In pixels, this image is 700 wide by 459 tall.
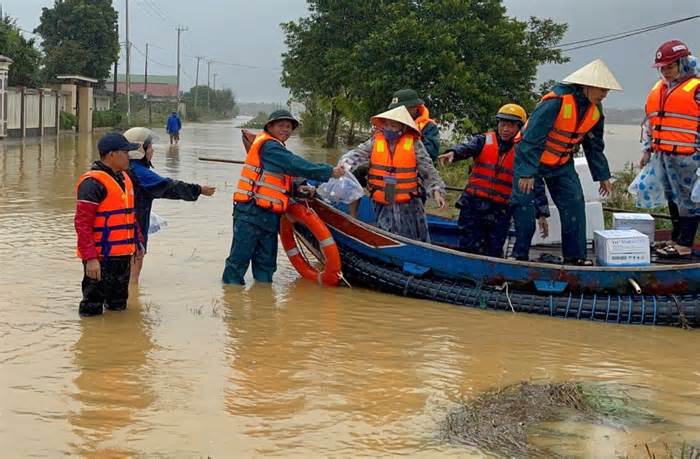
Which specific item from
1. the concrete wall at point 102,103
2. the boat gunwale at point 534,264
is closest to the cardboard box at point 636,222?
the boat gunwale at point 534,264

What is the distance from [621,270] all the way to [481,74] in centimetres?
1655

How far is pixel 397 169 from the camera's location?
7781mm

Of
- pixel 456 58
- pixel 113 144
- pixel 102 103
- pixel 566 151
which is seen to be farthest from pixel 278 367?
pixel 102 103

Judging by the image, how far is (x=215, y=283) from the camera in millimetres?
8094

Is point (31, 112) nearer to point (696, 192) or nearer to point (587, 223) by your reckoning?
point (587, 223)

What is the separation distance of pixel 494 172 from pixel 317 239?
166 cm

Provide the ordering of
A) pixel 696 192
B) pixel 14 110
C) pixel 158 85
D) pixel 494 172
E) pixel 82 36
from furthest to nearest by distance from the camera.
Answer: pixel 158 85 → pixel 82 36 → pixel 14 110 → pixel 494 172 → pixel 696 192

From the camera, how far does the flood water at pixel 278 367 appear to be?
4.34 metres

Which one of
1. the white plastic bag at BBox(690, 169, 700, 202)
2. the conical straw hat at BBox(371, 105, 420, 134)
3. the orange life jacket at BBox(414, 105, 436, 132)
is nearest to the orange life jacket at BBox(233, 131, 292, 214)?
the conical straw hat at BBox(371, 105, 420, 134)

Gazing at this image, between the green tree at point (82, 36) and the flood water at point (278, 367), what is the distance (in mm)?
43985

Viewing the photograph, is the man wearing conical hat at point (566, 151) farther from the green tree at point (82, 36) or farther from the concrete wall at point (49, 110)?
the green tree at point (82, 36)

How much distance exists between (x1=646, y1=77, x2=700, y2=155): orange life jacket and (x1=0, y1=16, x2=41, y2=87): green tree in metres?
31.6

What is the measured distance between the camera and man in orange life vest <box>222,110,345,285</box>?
24.5ft

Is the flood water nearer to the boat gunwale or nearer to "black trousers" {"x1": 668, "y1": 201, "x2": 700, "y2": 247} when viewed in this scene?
the boat gunwale
